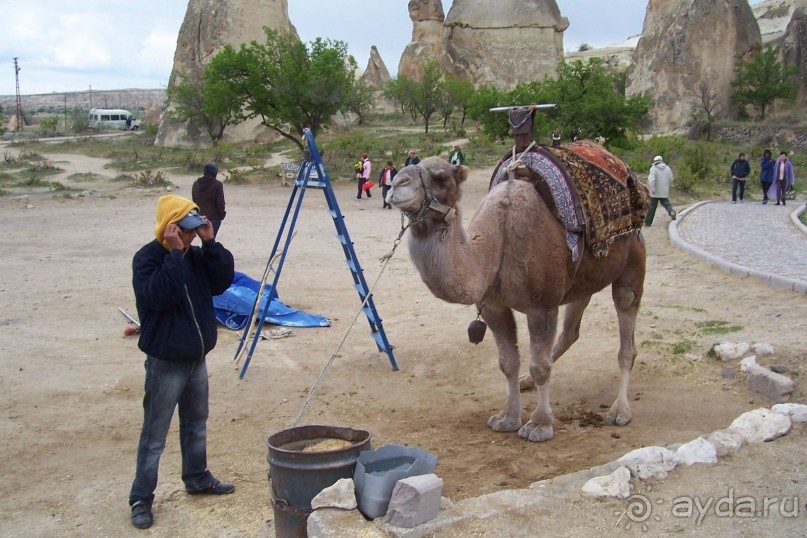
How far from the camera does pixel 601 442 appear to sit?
5820 mm

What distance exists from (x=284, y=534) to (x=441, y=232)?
2119 millimetres

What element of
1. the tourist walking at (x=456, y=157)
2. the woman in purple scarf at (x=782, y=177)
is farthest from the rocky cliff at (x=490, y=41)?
the tourist walking at (x=456, y=157)

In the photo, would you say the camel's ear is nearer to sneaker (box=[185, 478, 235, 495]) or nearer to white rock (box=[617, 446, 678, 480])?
white rock (box=[617, 446, 678, 480])

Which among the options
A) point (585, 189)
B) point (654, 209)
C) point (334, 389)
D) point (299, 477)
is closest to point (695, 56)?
point (654, 209)

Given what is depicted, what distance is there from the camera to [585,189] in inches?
242

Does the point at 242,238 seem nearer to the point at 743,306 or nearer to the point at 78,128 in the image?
the point at 743,306

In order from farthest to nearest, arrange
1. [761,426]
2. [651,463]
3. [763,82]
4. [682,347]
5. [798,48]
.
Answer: [798,48] < [763,82] < [682,347] < [761,426] < [651,463]

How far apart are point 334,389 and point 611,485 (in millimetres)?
3802

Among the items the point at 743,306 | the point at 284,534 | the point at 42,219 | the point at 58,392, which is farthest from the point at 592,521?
the point at 42,219

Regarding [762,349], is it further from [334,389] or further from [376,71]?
[376,71]

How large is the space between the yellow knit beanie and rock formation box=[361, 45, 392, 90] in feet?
214

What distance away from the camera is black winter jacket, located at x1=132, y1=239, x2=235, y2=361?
14.8 ft

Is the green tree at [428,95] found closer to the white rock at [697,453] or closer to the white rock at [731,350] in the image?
the white rock at [731,350]

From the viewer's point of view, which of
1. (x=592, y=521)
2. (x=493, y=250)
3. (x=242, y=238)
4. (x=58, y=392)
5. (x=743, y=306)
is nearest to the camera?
(x=592, y=521)
